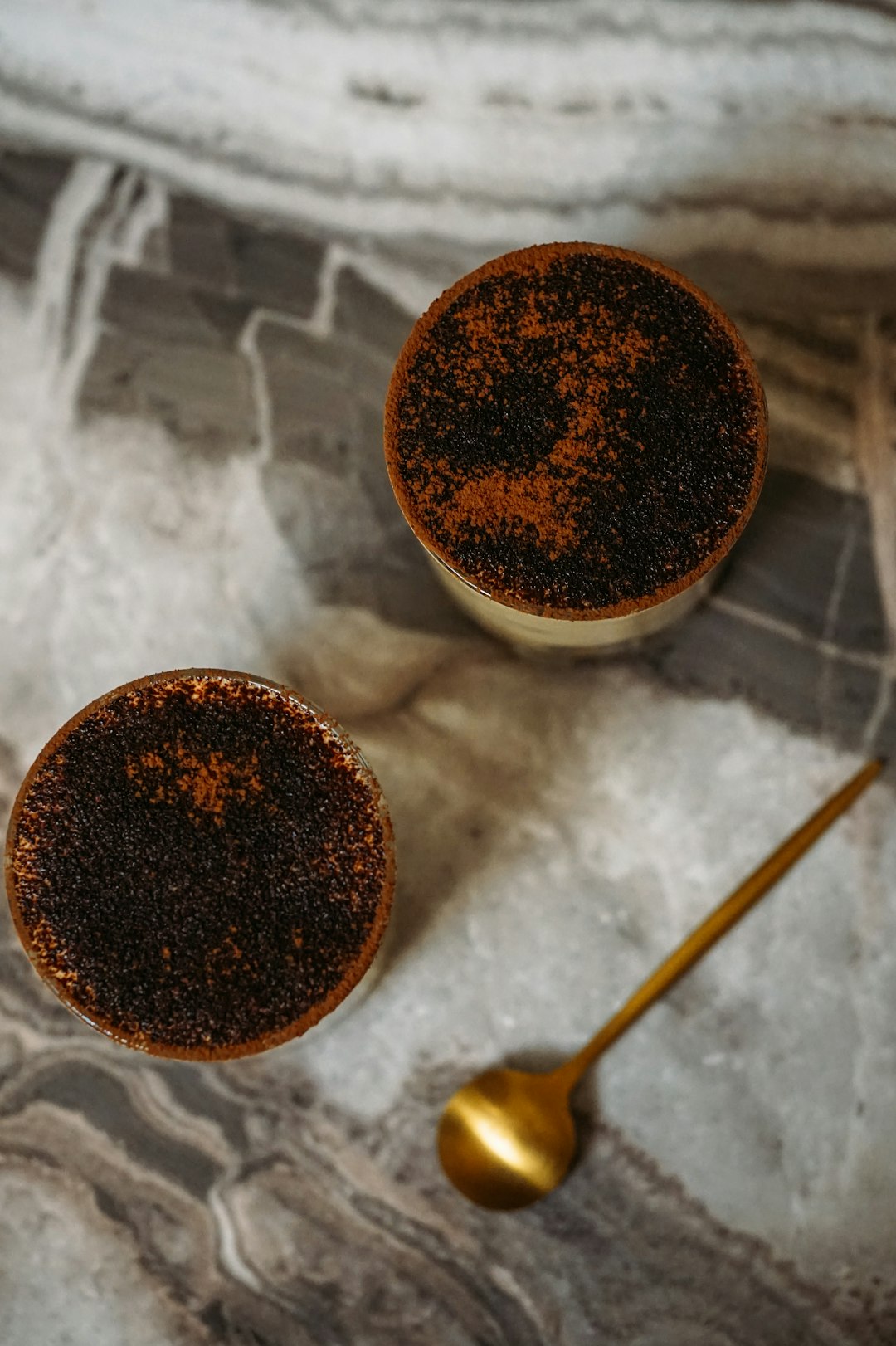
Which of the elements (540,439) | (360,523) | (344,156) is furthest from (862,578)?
(344,156)

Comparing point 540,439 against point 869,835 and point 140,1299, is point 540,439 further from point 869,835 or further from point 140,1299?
point 140,1299

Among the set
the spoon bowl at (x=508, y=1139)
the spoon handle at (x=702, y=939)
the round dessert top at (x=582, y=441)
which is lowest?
the spoon bowl at (x=508, y=1139)

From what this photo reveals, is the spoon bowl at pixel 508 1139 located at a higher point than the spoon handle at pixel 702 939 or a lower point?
lower

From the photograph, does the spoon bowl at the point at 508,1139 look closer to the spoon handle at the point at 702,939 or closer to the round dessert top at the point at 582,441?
the spoon handle at the point at 702,939

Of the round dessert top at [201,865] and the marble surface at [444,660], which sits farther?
the marble surface at [444,660]

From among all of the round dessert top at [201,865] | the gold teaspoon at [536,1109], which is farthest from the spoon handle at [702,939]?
the round dessert top at [201,865]

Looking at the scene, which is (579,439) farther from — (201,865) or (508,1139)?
(508,1139)
